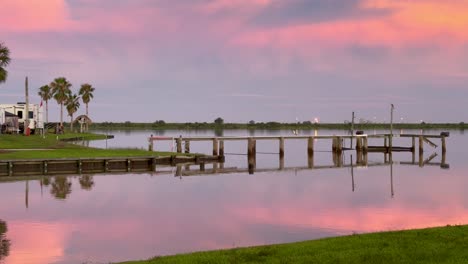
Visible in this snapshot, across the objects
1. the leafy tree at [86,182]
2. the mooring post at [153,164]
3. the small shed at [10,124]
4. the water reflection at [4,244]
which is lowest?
the water reflection at [4,244]

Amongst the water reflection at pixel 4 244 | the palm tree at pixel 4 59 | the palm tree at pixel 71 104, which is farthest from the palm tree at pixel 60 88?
the water reflection at pixel 4 244

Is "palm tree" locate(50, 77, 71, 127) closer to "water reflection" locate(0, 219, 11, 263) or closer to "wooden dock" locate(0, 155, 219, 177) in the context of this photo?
"wooden dock" locate(0, 155, 219, 177)

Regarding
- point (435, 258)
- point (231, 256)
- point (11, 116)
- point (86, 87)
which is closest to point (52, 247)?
point (231, 256)

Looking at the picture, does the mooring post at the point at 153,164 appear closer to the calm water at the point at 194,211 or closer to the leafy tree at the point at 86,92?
the calm water at the point at 194,211

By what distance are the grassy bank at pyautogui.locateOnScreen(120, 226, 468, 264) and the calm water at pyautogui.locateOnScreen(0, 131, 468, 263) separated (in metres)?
4.84

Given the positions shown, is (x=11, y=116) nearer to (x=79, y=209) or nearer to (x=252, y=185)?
(x=252, y=185)

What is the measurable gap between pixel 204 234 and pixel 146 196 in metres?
12.7

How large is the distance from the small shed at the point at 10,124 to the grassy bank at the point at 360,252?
229 ft

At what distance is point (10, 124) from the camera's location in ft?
259

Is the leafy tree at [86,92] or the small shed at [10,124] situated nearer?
the small shed at [10,124]

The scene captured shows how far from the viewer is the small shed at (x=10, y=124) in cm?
7675

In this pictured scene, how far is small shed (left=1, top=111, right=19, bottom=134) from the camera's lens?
76750 mm

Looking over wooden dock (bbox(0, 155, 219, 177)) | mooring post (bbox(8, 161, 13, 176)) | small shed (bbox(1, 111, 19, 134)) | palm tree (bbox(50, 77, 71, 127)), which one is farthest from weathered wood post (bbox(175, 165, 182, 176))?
palm tree (bbox(50, 77, 71, 127))

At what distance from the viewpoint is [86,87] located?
141000 mm
